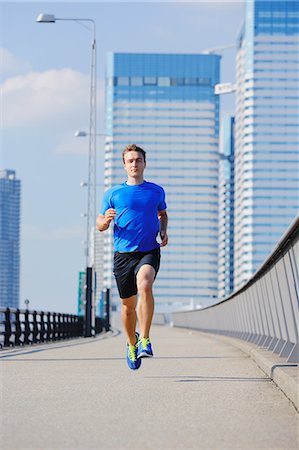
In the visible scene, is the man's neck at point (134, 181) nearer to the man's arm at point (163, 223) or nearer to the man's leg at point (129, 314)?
the man's arm at point (163, 223)

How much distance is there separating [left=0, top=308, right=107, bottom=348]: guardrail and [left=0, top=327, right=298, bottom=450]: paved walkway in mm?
9267

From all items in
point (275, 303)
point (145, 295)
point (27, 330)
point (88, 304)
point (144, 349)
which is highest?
point (145, 295)

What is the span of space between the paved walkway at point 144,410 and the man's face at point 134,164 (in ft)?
6.32

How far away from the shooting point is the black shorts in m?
10.1

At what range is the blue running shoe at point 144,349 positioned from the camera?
989cm

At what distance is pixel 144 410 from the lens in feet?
24.1

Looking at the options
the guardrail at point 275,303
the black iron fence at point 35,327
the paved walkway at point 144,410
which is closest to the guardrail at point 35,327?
the black iron fence at point 35,327

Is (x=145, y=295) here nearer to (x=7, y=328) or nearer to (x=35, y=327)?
(x=7, y=328)

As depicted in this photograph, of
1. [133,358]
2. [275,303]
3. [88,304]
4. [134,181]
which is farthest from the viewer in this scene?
[88,304]

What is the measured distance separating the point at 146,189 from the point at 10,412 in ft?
11.1

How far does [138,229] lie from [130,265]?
0.38 meters

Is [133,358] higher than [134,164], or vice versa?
[134,164]

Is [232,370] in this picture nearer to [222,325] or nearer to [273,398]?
[273,398]

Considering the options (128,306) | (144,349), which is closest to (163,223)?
(128,306)
